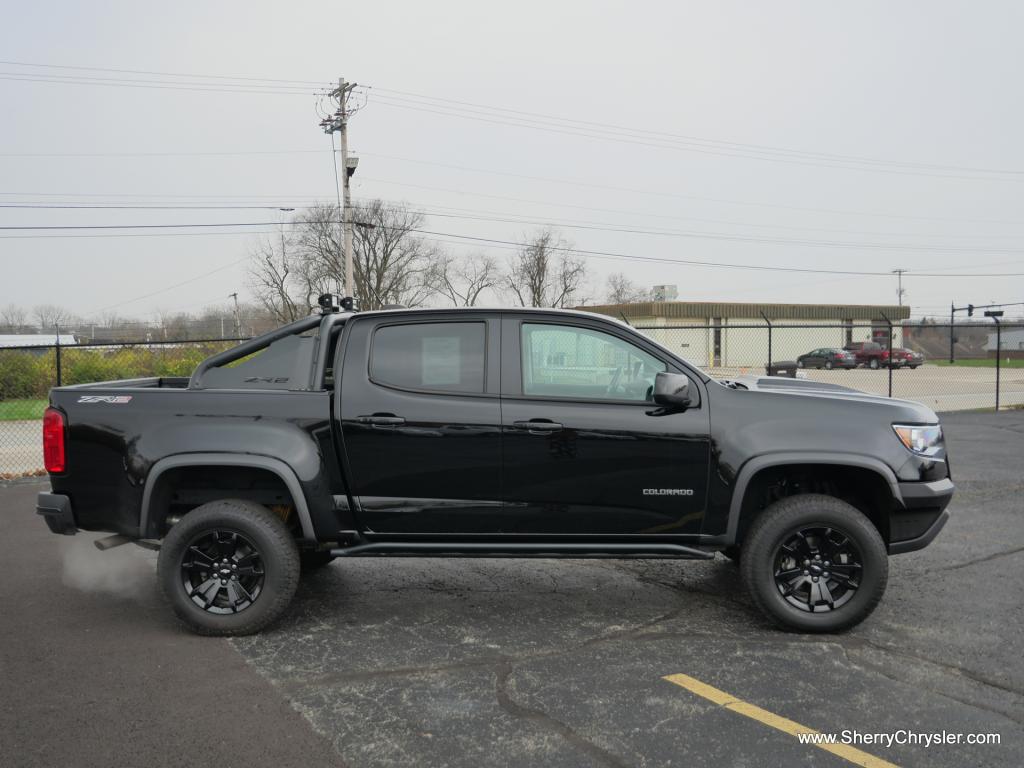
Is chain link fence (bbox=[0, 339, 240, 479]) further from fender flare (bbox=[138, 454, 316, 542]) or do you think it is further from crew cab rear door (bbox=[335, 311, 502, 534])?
crew cab rear door (bbox=[335, 311, 502, 534])

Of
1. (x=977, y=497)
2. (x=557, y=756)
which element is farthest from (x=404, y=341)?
(x=977, y=497)

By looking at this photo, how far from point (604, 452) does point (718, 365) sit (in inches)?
1806

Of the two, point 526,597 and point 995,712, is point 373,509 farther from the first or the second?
point 995,712

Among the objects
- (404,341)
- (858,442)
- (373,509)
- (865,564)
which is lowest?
(865,564)

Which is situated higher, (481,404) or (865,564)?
(481,404)

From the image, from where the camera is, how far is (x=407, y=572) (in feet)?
20.1

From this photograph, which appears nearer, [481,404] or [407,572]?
[481,404]

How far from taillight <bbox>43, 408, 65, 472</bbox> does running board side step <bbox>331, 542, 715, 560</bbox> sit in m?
1.66

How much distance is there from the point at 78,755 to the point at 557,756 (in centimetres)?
191

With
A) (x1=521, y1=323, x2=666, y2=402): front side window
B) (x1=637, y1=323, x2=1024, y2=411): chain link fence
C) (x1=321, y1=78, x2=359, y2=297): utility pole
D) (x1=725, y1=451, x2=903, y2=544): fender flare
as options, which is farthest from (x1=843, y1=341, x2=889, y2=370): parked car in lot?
(x1=521, y1=323, x2=666, y2=402): front side window

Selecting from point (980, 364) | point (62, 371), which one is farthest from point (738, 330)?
point (62, 371)

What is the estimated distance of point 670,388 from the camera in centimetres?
440

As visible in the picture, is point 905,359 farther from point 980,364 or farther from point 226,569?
point 226,569

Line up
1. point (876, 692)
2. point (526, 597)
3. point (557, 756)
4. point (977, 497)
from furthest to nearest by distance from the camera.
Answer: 1. point (977, 497)
2. point (526, 597)
3. point (876, 692)
4. point (557, 756)
